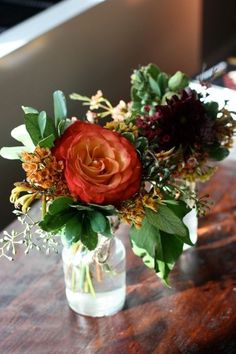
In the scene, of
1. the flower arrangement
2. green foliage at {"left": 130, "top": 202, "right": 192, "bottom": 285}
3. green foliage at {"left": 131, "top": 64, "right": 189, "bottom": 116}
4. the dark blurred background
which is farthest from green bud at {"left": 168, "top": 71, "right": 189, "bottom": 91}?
the dark blurred background

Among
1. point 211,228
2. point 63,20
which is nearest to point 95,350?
point 211,228

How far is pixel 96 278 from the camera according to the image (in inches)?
44.1

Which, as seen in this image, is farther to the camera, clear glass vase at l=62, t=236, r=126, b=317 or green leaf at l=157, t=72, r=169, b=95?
green leaf at l=157, t=72, r=169, b=95

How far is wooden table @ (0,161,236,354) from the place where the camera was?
108cm

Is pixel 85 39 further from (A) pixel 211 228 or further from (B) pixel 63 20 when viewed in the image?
(A) pixel 211 228

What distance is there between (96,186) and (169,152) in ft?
0.49

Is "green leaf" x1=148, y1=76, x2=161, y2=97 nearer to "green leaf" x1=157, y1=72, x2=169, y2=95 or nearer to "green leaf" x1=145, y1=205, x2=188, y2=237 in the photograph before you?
"green leaf" x1=157, y1=72, x2=169, y2=95

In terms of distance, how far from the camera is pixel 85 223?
95 cm

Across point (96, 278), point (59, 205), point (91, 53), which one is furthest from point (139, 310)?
point (91, 53)

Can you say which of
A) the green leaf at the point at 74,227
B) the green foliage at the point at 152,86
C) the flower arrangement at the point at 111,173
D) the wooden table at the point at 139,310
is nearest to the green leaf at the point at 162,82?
the green foliage at the point at 152,86

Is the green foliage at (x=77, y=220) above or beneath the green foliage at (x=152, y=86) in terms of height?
above

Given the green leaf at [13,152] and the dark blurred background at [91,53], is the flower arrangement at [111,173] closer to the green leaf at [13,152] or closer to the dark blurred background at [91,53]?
the green leaf at [13,152]

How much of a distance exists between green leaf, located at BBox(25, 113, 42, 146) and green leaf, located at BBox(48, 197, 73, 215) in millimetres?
93

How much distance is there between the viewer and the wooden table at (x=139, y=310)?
3.55 feet
